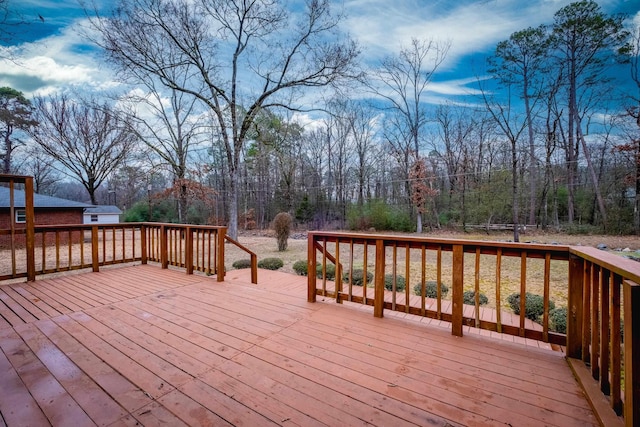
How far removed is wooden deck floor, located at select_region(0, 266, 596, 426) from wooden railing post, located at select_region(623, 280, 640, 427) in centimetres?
42

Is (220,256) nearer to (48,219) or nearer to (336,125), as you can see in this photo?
(48,219)

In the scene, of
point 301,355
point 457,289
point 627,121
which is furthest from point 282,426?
point 627,121

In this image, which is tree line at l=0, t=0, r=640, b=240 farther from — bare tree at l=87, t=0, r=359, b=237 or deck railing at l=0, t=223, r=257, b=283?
deck railing at l=0, t=223, r=257, b=283

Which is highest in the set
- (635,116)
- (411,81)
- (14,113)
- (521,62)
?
(411,81)

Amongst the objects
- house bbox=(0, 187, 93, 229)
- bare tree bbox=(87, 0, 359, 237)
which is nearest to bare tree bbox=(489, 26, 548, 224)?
bare tree bbox=(87, 0, 359, 237)

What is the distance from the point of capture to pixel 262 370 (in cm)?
194

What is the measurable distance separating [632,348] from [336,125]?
20.2 m

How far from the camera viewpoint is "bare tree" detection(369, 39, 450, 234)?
1633 centimetres

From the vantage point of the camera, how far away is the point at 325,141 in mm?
21000

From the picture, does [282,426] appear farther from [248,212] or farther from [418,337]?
[248,212]

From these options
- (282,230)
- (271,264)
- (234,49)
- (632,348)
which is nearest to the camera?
(632,348)

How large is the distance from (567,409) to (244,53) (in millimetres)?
12874

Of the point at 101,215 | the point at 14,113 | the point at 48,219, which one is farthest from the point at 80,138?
the point at 101,215

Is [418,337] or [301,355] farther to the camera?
[418,337]
